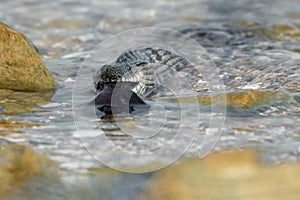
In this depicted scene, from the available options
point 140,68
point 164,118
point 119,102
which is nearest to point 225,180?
point 164,118

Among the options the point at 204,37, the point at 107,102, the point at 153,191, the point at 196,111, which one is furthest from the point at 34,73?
the point at 204,37

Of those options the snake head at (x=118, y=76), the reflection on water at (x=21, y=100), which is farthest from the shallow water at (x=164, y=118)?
the snake head at (x=118, y=76)

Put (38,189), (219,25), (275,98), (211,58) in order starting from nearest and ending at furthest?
(38,189), (275,98), (211,58), (219,25)

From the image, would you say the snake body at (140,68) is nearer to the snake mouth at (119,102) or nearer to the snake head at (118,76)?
the snake head at (118,76)

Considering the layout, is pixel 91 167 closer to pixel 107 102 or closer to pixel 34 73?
pixel 107 102

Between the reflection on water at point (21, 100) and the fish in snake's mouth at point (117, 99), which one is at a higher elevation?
the fish in snake's mouth at point (117, 99)
